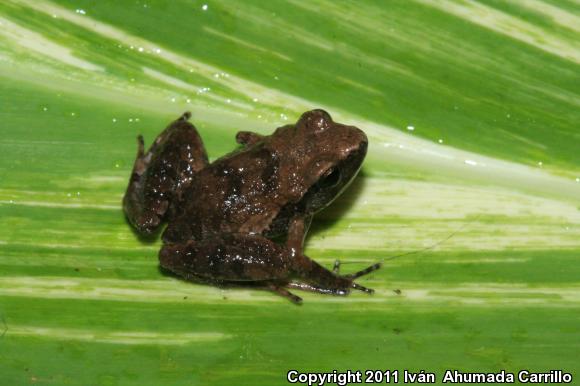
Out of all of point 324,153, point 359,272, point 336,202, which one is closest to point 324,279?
point 359,272

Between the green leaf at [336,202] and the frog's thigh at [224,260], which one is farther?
the frog's thigh at [224,260]

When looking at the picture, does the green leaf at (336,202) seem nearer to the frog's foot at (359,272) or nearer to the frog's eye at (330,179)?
the frog's foot at (359,272)

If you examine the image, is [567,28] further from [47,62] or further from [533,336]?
[47,62]

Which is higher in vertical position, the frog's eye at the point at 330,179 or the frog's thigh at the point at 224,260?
the frog's eye at the point at 330,179

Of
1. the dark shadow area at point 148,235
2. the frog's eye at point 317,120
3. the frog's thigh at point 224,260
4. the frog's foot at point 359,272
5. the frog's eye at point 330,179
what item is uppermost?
the frog's eye at point 317,120

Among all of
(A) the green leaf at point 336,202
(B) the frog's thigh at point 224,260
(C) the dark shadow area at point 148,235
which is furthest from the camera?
(C) the dark shadow area at point 148,235

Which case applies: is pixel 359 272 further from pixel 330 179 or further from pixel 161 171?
pixel 161 171

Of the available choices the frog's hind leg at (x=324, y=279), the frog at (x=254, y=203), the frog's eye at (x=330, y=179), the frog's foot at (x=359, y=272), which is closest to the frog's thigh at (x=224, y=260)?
the frog at (x=254, y=203)

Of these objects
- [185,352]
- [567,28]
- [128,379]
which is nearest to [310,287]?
[185,352]
